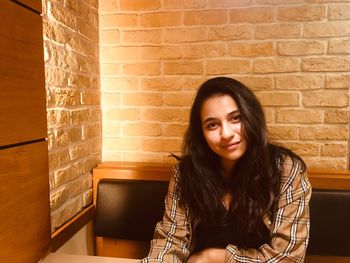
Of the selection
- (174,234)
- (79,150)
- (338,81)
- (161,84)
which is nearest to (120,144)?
(79,150)

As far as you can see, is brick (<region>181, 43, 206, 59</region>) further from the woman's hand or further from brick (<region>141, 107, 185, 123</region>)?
the woman's hand

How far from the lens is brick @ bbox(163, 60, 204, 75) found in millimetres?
1784

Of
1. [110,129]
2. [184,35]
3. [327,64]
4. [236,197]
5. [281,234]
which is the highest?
[184,35]

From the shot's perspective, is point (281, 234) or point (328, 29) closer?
point (281, 234)

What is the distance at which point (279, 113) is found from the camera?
1.74 meters

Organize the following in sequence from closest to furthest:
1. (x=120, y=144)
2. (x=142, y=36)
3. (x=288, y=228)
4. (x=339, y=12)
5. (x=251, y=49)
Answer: (x=288, y=228), (x=339, y=12), (x=251, y=49), (x=142, y=36), (x=120, y=144)

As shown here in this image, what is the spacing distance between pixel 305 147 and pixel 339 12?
28.8 inches

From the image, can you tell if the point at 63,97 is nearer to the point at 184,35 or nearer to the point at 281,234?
the point at 184,35

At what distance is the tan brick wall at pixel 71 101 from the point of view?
54.4 inches

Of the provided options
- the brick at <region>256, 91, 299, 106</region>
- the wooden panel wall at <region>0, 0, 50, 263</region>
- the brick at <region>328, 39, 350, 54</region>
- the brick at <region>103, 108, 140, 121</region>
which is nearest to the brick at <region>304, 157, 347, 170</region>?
the brick at <region>256, 91, 299, 106</region>

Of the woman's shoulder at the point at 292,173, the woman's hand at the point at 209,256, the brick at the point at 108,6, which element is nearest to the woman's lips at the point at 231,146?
the woman's shoulder at the point at 292,173

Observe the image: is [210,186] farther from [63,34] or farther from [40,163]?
[63,34]

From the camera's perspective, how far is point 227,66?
1754mm

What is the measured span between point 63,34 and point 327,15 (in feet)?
4.42
